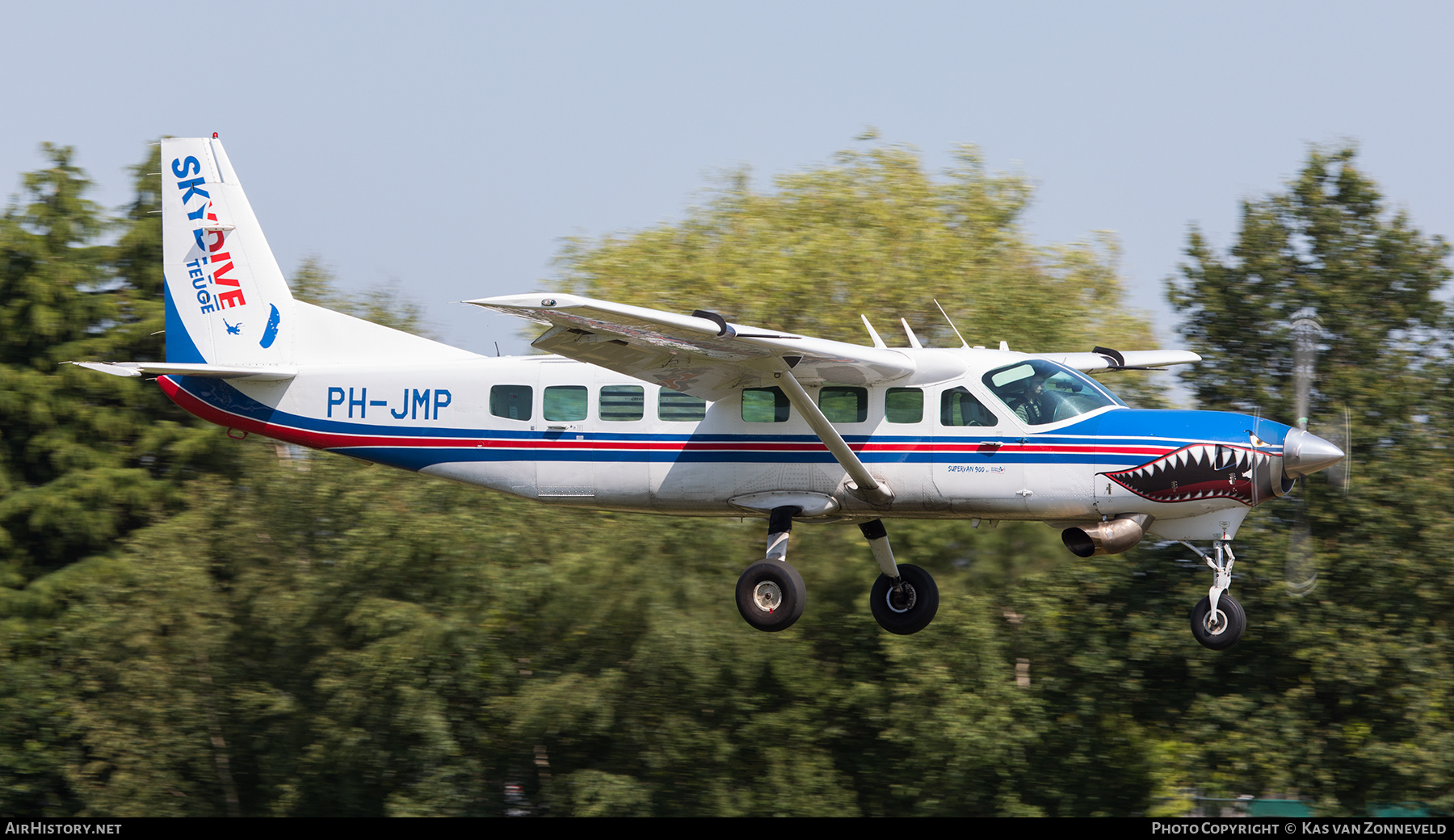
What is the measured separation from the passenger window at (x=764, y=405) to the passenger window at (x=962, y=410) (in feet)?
4.56

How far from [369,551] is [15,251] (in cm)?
1290

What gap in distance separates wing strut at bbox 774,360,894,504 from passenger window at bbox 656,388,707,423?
3.18 feet

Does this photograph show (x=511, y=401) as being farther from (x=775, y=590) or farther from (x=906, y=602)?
(x=906, y=602)

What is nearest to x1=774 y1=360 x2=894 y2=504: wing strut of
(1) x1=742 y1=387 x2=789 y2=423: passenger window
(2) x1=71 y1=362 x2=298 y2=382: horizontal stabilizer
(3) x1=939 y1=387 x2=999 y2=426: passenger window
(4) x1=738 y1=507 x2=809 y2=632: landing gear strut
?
(1) x1=742 y1=387 x2=789 y2=423: passenger window

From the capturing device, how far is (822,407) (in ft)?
41.0

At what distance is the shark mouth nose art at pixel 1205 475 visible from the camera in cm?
1161

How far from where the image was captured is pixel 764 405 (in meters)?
12.7

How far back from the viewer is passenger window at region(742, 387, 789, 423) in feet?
41.5

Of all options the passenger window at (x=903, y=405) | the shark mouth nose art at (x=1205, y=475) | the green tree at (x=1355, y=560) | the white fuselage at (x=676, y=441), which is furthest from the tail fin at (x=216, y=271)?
the green tree at (x=1355, y=560)

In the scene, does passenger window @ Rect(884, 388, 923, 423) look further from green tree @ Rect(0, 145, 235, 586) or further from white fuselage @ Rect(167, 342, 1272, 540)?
green tree @ Rect(0, 145, 235, 586)

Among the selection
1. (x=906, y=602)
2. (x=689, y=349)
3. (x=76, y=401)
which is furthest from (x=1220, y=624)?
(x=76, y=401)
